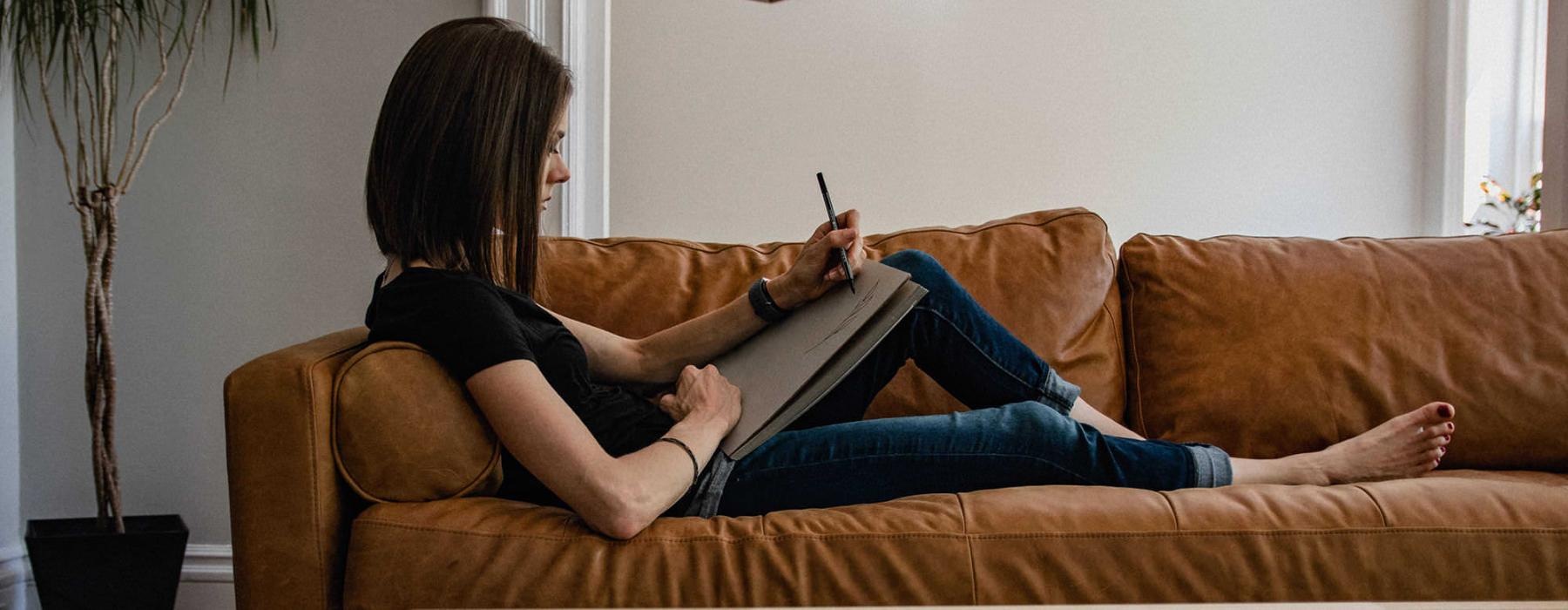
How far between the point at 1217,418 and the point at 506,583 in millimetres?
1118

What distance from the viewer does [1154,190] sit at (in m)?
2.61

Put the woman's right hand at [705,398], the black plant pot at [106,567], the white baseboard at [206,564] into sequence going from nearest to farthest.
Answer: the woman's right hand at [705,398], the black plant pot at [106,567], the white baseboard at [206,564]

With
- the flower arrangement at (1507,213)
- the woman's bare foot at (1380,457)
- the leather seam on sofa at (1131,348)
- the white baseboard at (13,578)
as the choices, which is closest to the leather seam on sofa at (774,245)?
the leather seam on sofa at (1131,348)

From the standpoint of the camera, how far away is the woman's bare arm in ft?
3.57

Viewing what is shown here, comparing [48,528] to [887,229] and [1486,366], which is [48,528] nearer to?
[887,229]

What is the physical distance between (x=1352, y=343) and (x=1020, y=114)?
1.05 m

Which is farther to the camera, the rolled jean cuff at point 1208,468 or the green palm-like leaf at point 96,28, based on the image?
the green palm-like leaf at point 96,28

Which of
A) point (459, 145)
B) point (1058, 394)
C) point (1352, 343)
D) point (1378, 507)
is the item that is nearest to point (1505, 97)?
point (1352, 343)

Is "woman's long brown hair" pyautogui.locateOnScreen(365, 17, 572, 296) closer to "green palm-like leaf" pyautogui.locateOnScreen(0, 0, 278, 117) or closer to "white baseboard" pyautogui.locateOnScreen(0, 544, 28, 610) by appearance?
"green palm-like leaf" pyautogui.locateOnScreen(0, 0, 278, 117)

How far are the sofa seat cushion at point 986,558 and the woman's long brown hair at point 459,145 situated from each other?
0.32 m

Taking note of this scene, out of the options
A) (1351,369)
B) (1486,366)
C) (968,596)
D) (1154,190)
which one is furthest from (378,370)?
(1154,190)

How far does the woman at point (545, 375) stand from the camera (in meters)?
1.18

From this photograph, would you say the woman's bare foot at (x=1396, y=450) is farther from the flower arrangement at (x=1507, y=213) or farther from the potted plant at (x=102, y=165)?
the potted plant at (x=102, y=165)

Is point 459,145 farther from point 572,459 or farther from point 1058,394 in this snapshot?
point 1058,394
